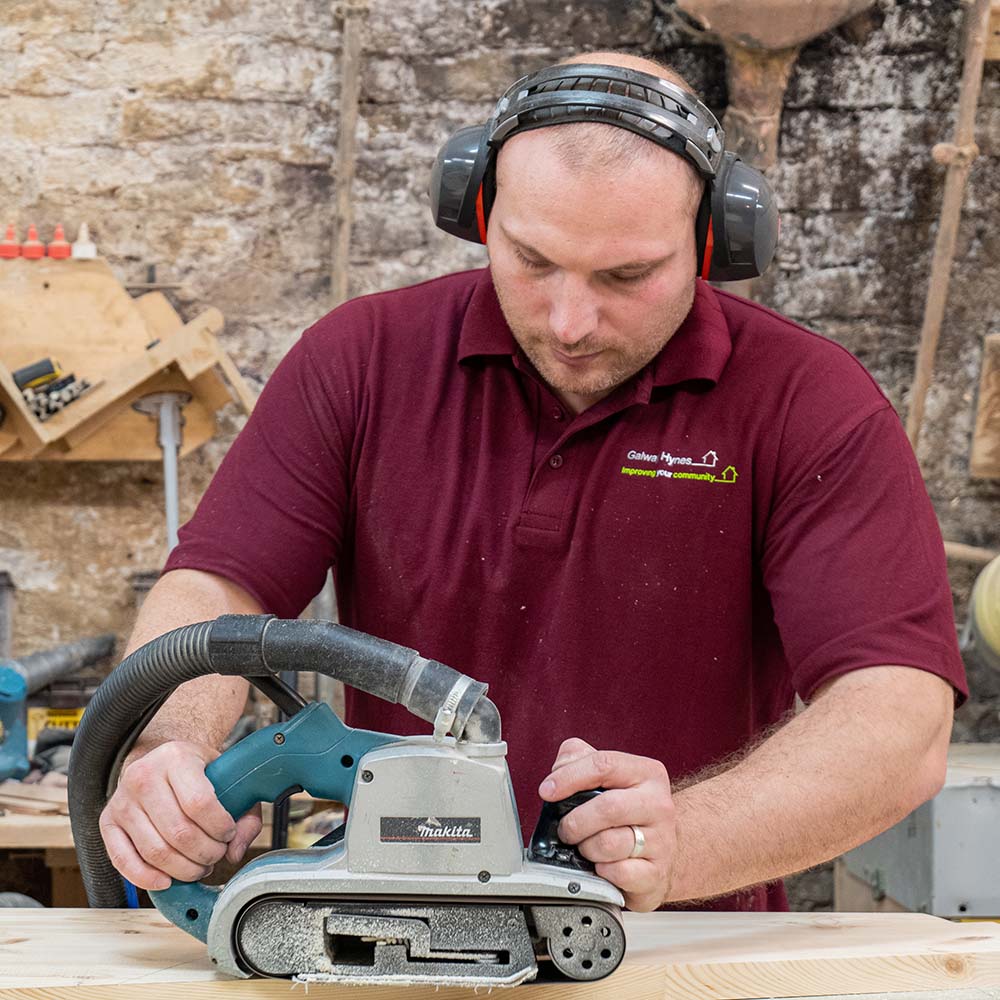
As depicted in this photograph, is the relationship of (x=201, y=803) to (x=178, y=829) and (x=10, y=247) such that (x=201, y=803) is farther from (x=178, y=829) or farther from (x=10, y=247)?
(x=10, y=247)

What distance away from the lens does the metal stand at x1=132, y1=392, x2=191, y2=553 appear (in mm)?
3531

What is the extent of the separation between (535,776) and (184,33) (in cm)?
268

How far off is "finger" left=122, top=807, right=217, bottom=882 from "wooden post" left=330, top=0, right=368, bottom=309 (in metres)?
2.62

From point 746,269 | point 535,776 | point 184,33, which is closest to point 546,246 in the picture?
point 746,269

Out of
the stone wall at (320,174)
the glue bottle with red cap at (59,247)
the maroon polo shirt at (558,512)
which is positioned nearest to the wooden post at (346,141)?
the stone wall at (320,174)

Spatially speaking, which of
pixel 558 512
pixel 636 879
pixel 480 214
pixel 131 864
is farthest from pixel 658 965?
pixel 480 214

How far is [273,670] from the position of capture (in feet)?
3.99

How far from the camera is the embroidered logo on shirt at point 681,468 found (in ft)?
5.97

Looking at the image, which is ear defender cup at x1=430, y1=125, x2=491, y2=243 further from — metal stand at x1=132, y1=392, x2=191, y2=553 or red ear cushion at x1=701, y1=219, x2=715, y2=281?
metal stand at x1=132, y1=392, x2=191, y2=553

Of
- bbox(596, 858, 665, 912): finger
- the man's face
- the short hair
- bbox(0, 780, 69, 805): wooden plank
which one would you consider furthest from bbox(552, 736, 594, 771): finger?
bbox(0, 780, 69, 805): wooden plank

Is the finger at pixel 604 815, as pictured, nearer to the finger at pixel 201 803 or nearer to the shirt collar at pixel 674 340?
the finger at pixel 201 803

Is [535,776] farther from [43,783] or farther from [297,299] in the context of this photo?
[297,299]

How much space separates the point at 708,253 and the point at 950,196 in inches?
83.9

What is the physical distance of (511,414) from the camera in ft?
6.26
